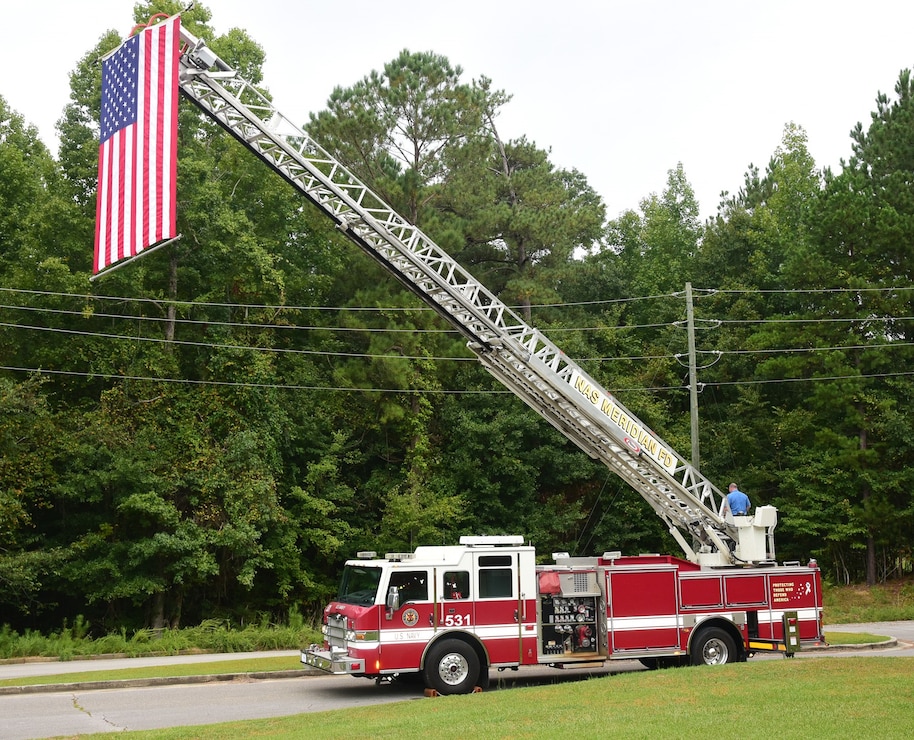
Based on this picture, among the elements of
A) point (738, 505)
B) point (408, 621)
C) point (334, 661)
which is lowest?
point (334, 661)

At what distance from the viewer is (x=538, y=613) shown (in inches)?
607

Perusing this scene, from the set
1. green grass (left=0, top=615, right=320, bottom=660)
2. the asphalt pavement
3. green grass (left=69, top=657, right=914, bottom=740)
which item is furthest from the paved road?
green grass (left=0, top=615, right=320, bottom=660)

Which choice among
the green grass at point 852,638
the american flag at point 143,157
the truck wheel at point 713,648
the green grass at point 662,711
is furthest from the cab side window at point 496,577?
the green grass at point 852,638

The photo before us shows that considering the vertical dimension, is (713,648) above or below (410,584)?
below


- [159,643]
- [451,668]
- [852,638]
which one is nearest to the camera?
[451,668]

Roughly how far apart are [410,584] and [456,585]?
→ 2.43ft

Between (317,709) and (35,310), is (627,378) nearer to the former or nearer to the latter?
(35,310)

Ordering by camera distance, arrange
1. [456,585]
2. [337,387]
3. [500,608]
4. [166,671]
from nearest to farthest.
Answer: [456,585] → [500,608] → [166,671] → [337,387]

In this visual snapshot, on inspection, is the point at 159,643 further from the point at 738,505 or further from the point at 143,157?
the point at 738,505

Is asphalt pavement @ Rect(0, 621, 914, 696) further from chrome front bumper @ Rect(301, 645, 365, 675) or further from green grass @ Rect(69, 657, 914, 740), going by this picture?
green grass @ Rect(69, 657, 914, 740)

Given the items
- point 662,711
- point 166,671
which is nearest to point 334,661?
point 166,671

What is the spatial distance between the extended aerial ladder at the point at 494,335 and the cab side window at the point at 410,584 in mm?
3964

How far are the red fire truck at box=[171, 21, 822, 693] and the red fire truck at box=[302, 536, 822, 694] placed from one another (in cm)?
2

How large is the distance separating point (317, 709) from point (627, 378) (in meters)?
26.5
